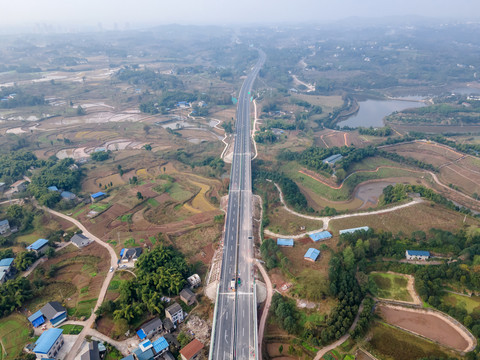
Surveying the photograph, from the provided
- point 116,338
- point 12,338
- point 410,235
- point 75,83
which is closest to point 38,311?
point 12,338

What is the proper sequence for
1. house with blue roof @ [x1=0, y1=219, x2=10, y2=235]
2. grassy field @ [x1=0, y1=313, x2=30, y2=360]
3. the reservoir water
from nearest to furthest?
grassy field @ [x1=0, y1=313, x2=30, y2=360], house with blue roof @ [x1=0, y1=219, x2=10, y2=235], the reservoir water

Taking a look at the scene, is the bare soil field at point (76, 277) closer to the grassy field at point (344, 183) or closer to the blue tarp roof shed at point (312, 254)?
the blue tarp roof shed at point (312, 254)

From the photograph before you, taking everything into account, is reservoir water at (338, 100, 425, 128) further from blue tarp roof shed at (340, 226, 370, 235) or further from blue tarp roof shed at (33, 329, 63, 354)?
blue tarp roof shed at (33, 329, 63, 354)

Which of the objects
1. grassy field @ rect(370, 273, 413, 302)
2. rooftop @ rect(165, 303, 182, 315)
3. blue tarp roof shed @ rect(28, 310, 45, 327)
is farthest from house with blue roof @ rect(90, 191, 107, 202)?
grassy field @ rect(370, 273, 413, 302)

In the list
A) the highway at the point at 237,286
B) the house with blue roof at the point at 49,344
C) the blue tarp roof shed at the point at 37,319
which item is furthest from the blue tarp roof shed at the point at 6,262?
the highway at the point at 237,286

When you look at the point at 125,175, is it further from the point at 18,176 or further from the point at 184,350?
the point at 184,350

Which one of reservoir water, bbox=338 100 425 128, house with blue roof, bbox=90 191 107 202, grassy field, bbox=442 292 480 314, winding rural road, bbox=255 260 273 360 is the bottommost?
reservoir water, bbox=338 100 425 128
